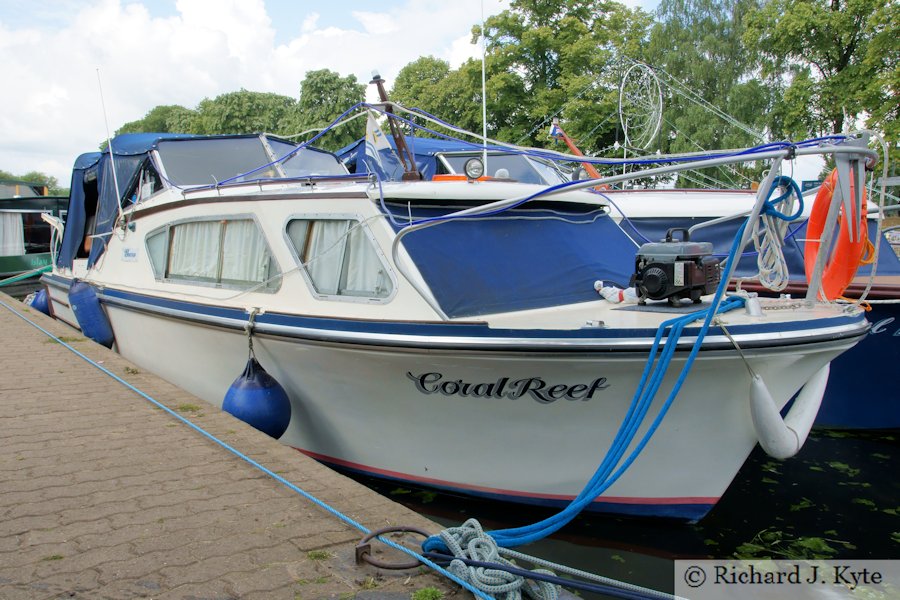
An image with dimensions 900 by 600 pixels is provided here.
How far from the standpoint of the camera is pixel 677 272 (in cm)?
414

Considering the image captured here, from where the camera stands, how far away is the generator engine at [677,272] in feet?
13.6

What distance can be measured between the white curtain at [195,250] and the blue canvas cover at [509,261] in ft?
7.14

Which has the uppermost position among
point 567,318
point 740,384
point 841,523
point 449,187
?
point 449,187

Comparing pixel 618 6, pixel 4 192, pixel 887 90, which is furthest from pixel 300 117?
pixel 887 90

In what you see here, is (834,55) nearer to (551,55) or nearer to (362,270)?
(551,55)

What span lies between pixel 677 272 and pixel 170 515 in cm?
305

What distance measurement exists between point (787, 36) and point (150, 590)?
2024cm

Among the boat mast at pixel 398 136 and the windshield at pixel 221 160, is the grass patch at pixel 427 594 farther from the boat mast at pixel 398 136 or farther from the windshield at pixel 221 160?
the windshield at pixel 221 160

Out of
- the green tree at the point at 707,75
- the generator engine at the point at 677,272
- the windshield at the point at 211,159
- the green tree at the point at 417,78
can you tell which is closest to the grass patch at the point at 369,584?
the generator engine at the point at 677,272

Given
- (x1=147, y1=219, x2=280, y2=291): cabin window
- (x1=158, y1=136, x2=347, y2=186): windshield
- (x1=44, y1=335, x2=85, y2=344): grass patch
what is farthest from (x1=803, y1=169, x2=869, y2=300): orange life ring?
(x1=44, y1=335, x2=85, y2=344): grass patch

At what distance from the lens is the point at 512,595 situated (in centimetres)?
254

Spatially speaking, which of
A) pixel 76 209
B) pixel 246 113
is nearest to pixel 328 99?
pixel 246 113

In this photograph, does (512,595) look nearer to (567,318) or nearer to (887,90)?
(567,318)

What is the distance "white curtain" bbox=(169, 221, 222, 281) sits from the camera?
236 inches
